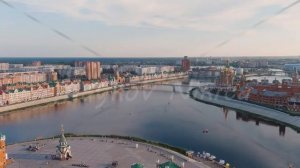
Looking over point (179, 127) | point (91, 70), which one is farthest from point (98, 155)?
point (91, 70)

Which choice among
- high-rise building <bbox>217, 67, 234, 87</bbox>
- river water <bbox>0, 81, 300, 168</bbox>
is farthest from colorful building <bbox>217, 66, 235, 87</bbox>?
river water <bbox>0, 81, 300, 168</bbox>

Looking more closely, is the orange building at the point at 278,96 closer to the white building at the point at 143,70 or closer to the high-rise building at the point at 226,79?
the high-rise building at the point at 226,79

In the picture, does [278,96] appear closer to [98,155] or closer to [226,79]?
[226,79]

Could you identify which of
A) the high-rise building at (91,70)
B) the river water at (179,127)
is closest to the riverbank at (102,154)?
the river water at (179,127)

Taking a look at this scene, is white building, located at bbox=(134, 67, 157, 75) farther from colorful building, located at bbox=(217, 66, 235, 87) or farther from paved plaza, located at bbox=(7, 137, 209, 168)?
paved plaza, located at bbox=(7, 137, 209, 168)

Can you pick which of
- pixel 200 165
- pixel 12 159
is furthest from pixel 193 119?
pixel 12 159

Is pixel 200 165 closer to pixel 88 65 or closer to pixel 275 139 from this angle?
pixel 275 139
